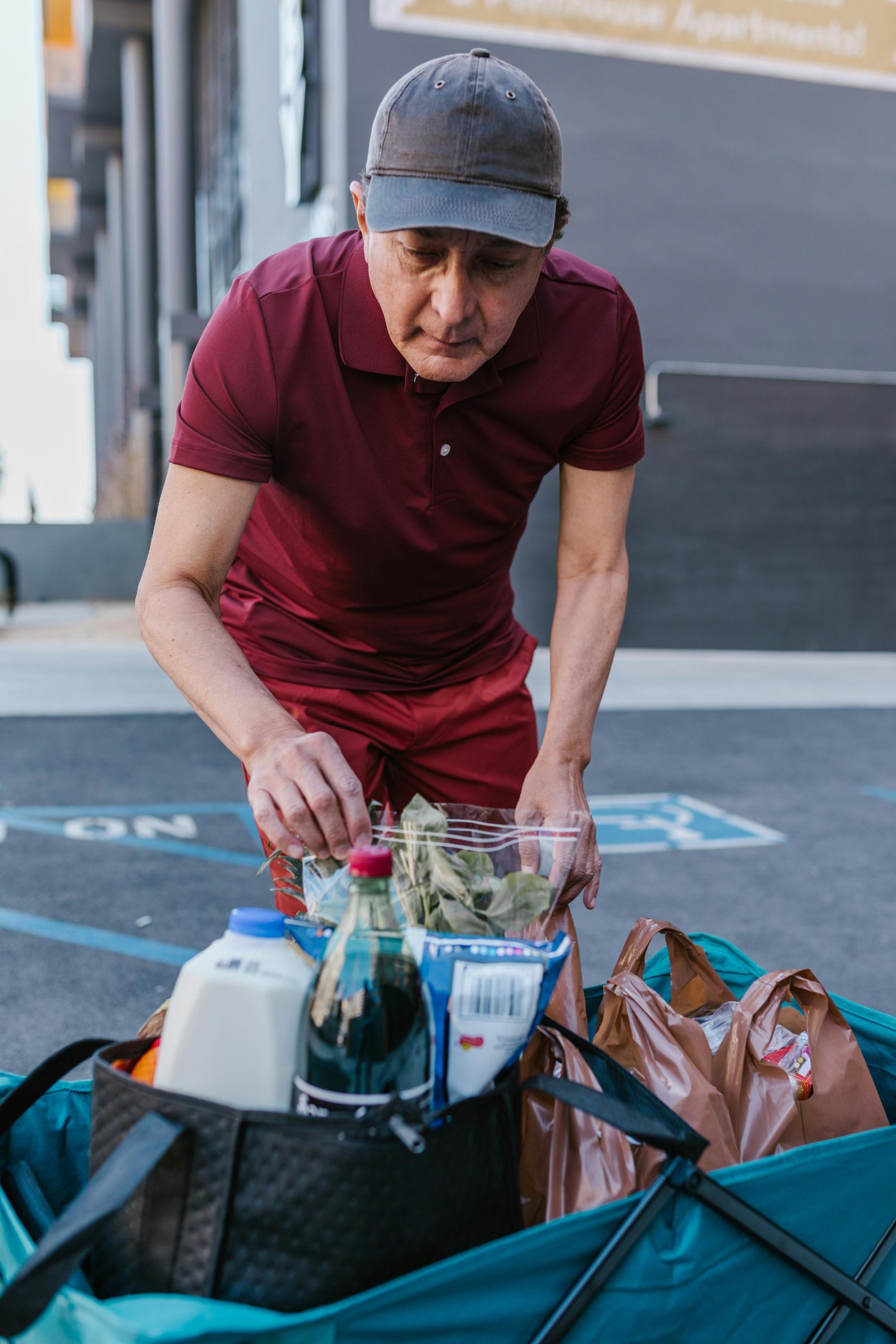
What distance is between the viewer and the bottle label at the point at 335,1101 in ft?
3.48

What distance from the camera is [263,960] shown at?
1.09 m

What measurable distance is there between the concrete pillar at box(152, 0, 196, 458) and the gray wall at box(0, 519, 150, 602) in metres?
1.87

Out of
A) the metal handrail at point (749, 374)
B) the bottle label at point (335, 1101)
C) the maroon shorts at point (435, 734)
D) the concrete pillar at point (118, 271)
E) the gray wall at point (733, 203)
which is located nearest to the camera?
the bottle label at point (335, 1101)

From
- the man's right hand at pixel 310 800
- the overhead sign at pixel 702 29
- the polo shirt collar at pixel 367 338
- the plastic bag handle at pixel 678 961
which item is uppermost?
the overhead sign at pixel 702 29

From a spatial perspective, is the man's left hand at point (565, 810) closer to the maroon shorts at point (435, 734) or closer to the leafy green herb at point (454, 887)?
the leafy green herb at point (454, 887)

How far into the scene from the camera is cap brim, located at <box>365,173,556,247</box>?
4.43 ft

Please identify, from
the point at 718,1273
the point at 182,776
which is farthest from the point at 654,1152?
the point at 182,776

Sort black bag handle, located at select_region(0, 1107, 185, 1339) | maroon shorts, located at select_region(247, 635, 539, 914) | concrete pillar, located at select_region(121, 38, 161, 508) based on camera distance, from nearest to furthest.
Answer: black bag handle, located at select_region(0, 1107, 185, 1339), maroon shorts, located at select_region(247, 635, 539, 914), concrete pillar, located at select_region(121, 38, 161, 508)

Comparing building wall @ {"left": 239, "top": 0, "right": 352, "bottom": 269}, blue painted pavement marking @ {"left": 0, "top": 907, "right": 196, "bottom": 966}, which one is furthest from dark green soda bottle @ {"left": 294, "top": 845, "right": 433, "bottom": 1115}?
building wall @ {"left": 239, "top": 0, "right": 352, "bottom": 269}

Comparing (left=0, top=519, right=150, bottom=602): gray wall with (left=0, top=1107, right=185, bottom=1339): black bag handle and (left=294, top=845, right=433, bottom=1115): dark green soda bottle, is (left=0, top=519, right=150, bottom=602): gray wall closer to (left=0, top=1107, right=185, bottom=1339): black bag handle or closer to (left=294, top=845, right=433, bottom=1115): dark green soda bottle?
(left=294, top=845, right=433, bottom=1115): dark green soda bottle

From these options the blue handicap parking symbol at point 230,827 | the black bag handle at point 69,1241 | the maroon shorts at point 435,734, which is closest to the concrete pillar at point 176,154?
the blue handicap parking symbol at point 230,827

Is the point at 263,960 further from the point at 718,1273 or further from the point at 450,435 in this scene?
the point at 450,435

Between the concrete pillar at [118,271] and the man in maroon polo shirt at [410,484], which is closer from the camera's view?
the man in maroon polo shirt at [410,484]

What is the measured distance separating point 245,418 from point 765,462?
1165 centimetres
